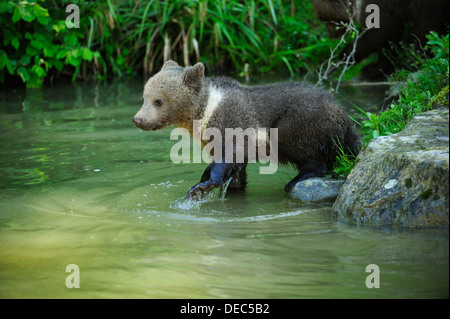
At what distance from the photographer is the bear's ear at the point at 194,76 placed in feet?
18.4

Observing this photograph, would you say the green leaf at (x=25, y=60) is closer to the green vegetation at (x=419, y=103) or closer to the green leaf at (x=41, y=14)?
the green leaf at (x=41, y=14)

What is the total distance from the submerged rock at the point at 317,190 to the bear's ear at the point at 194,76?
135 cm

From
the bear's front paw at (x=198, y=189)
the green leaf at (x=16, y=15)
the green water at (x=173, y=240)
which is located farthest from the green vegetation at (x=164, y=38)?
Answer: the bear's front paw at (x=198, y=189)

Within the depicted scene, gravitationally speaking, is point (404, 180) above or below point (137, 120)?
below

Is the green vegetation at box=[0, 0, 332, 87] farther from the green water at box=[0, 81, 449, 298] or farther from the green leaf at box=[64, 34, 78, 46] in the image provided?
the green water at box=[0, 81, 449, 298]

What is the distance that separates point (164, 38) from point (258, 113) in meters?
7.24

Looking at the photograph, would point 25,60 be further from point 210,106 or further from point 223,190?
point 223,190

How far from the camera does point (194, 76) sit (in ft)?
18.5

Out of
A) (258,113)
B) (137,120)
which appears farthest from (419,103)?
(137,120)

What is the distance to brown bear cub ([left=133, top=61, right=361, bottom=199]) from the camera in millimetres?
5629

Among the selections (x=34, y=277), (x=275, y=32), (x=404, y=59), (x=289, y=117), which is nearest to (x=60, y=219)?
(x=34, y=277)

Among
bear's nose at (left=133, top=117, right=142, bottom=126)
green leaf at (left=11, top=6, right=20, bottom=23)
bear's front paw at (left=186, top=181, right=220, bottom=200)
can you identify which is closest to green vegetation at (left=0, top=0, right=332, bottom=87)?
green leaf at (left=11, top=6, right=20, bottom=23)

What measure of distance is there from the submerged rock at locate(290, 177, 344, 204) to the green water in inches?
3.9

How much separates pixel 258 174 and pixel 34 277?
3294 millimetres
